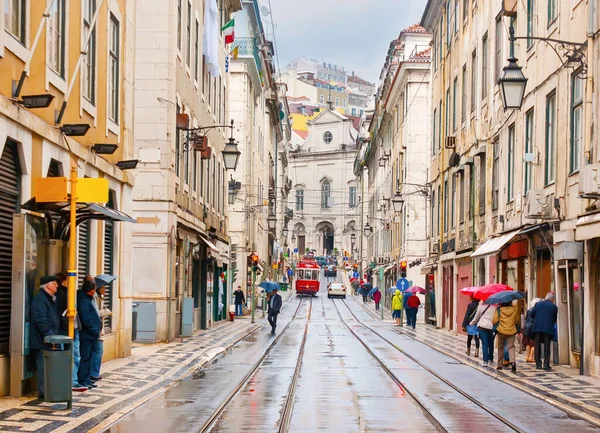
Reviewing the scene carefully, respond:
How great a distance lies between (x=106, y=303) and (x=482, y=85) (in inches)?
660

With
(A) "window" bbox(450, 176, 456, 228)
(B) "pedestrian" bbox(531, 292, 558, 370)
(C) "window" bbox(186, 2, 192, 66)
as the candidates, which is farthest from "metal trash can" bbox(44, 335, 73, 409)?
(A) "window" bbox(450, 176, 456, 228)

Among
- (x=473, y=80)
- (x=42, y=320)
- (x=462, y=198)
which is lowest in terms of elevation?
(x=42, y=320)

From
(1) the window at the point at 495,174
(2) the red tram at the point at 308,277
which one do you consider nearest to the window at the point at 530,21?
(1) the window at the point at 495,174

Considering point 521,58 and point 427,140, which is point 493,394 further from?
point 427,140

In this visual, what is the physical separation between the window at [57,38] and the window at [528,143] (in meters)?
13.0

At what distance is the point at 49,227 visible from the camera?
52.5 ft

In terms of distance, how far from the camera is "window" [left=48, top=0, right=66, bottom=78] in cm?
1681

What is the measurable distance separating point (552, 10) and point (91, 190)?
13724mm

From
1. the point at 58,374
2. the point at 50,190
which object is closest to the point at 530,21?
the point at 50,190

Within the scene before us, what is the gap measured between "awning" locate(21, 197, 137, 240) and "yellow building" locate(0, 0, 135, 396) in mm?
22

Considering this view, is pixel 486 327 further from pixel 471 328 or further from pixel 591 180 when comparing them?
pixel 591 180

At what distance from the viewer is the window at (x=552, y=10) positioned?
77.6 ft

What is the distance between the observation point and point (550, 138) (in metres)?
24.0

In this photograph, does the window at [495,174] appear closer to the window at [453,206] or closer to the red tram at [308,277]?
the window at [453,206]
